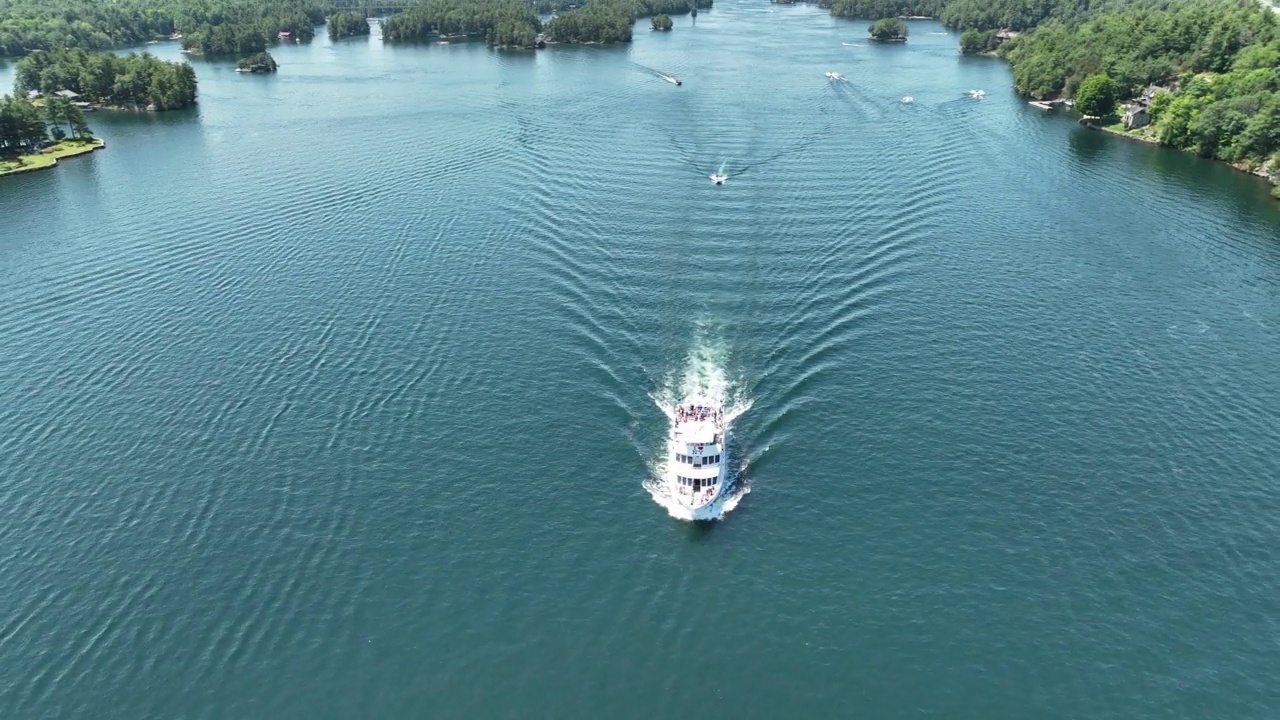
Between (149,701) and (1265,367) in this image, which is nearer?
(149,701)

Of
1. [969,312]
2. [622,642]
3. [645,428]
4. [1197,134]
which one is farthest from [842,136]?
[622,642]

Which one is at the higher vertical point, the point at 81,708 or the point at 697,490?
the point at 697,490

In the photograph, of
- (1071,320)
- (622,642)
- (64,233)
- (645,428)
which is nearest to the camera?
(622,642)

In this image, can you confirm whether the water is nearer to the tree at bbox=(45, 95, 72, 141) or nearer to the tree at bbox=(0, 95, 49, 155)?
the tree at bbox=(0, 95, 49, 155)

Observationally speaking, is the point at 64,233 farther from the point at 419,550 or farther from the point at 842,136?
the point at 842,136

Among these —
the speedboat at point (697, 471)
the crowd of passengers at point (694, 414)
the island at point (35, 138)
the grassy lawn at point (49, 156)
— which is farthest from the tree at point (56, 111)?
the speedboat at point (697, 471)

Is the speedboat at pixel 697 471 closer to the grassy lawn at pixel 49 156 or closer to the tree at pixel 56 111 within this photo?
the grassy lawn at pixel 49 156

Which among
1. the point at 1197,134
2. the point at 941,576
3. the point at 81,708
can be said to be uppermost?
the point at 1197,134
